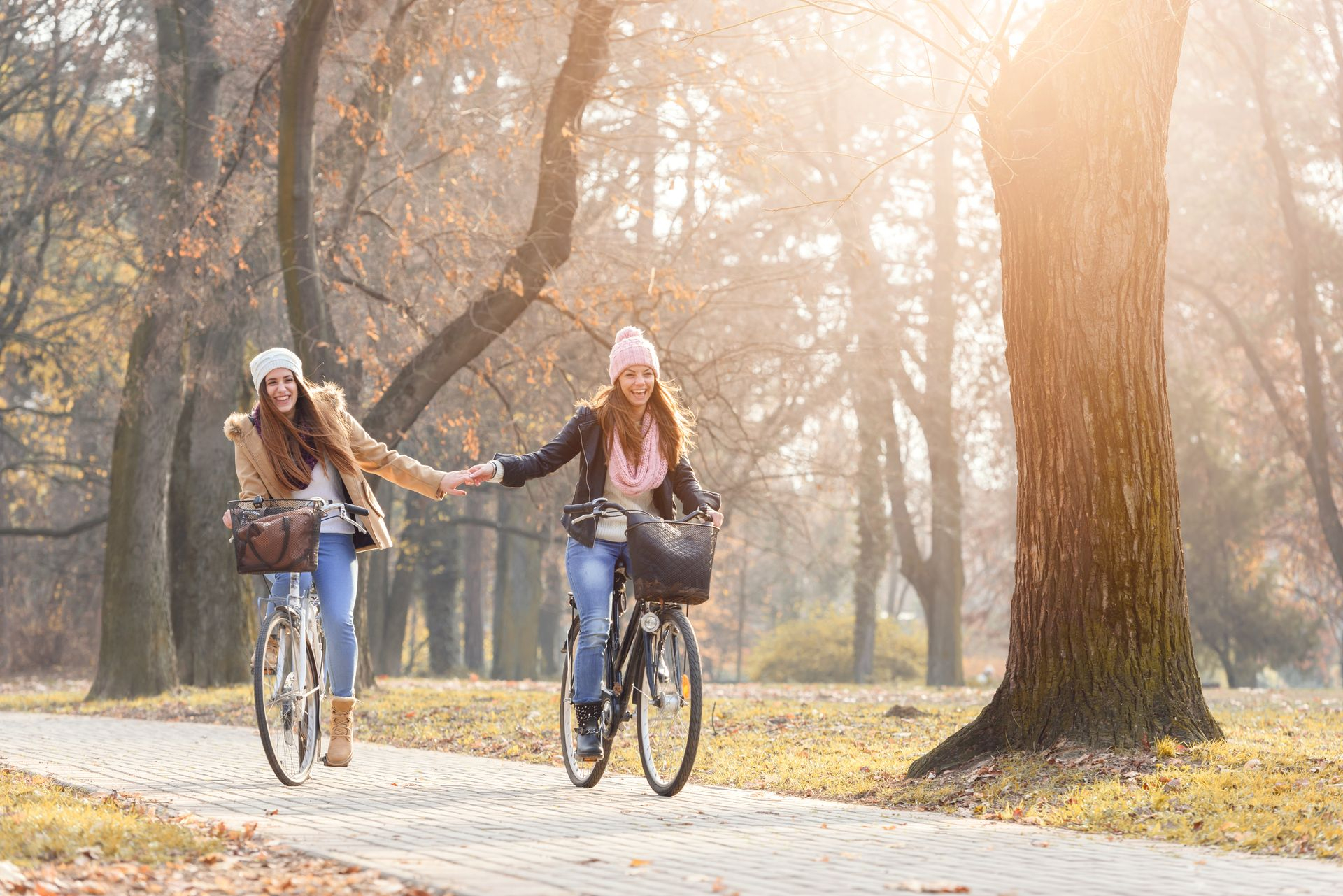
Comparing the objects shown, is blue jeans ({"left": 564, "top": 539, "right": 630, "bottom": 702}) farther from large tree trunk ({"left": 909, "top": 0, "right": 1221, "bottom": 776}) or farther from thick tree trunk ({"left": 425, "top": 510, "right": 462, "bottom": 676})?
thick tree trunk ({"left": 425, "top": 510, "right": 462, "bottom": 676})

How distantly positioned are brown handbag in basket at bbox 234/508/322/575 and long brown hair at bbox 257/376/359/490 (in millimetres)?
407

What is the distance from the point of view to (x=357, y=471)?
7758mm

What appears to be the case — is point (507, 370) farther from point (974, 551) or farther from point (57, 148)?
point (974, 551)

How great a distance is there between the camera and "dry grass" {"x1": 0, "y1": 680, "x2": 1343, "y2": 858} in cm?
633

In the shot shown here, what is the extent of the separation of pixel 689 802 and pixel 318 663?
6.59ft

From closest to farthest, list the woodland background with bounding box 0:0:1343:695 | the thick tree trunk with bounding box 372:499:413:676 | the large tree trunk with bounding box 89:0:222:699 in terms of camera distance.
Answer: the woodland background with bounding box 0:0:1343:695, the large tree trunk with bounding box 89:0:222:699, the thick tree trunk with bounding box 372:499:413:676

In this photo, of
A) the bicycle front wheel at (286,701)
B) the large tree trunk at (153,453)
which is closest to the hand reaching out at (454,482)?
the bicycle front wheel at (286,701)

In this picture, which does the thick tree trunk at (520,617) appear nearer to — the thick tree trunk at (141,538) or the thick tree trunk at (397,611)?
the thick tree trunk at (397,611)

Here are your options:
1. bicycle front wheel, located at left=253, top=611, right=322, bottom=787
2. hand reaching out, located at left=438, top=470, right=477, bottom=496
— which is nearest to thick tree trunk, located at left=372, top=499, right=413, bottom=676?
hand reaching out, located at left=438, top=470, right=477, bottom=496

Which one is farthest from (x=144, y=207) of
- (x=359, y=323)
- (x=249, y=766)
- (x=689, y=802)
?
(x=689, y=802)

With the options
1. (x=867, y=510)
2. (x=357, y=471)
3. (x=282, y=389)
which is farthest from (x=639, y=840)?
(x=867, y=510)

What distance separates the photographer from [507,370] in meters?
17.3

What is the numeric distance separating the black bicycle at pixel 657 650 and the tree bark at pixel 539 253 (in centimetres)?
716

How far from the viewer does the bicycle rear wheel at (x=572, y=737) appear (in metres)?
7.39
